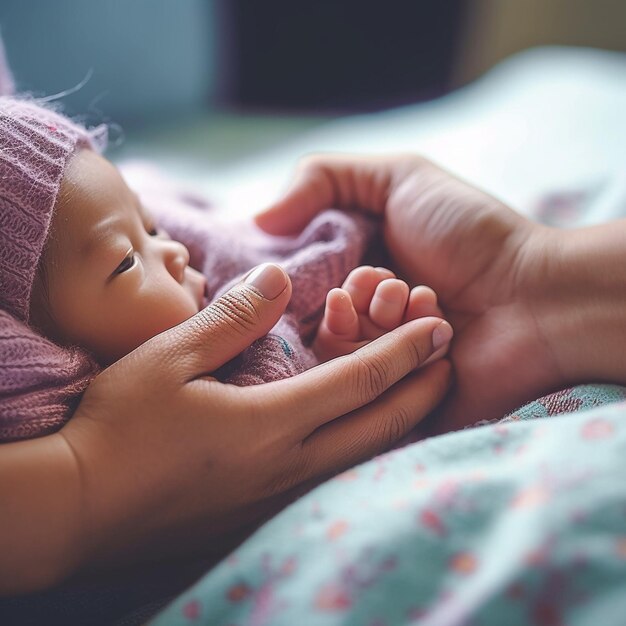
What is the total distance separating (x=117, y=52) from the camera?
159 centimetres

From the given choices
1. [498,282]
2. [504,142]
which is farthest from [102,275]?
[504,142]

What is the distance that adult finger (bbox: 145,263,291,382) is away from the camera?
1.99ft

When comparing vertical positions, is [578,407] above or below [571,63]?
below

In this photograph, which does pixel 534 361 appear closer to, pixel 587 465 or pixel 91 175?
pixel 587 465

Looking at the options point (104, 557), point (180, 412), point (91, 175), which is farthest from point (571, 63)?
point (104, 557)

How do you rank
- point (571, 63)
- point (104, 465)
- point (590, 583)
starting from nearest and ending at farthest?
point (590, 583)
point (104, 465)
point (571, 63)

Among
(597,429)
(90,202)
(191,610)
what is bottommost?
(191,610)

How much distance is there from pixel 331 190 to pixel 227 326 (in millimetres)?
392

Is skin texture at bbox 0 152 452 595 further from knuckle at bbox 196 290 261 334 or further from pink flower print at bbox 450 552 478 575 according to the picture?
pink flower print at bbox 450 552 478 575

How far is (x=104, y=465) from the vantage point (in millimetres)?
549

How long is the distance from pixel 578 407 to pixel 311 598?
36cm

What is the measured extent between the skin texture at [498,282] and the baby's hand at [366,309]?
0.07 metres

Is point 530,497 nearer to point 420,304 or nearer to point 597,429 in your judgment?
point 597,429

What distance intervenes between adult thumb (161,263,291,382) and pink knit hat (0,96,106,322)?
14cm
